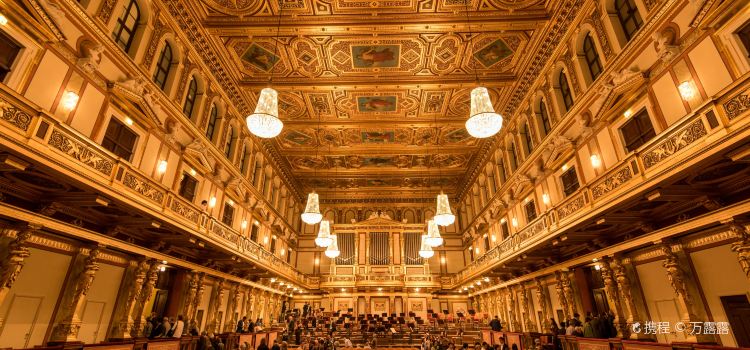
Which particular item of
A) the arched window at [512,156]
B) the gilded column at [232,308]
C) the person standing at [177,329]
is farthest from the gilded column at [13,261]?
the arched window at [512,156]

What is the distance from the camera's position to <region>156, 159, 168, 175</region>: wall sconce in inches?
361

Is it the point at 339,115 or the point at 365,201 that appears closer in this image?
the point at 339,115

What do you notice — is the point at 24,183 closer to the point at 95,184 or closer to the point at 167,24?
the point at 95,184

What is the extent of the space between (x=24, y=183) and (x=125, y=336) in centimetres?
448

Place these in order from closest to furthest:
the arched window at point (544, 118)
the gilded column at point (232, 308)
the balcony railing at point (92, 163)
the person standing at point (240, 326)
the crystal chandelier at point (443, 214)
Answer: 1. the balcony railing at point (92, 163)
2. the crystal chandelier at point (443, 214)
3. the arched window at point (544, 118)
4. the person standing at point (240, 326)
5. the gilded column at point (232, 308)

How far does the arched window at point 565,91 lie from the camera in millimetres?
10439

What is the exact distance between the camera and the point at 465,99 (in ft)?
47.3

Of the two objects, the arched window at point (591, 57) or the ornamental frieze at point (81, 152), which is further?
the arched window at point (591, 57)

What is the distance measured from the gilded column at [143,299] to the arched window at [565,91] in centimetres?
1321

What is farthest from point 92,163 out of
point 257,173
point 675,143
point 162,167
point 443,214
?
point 257,173

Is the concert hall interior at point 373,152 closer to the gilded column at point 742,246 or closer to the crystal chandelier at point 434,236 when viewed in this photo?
the gilded column at point 742,246

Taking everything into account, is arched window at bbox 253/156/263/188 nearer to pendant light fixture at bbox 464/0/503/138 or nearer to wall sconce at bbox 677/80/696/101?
pendant light fixture at bbox 464/0/503/138

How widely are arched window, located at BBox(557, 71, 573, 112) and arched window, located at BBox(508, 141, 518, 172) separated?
12.9ft

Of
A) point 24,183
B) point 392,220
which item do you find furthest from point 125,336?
point 392,220
